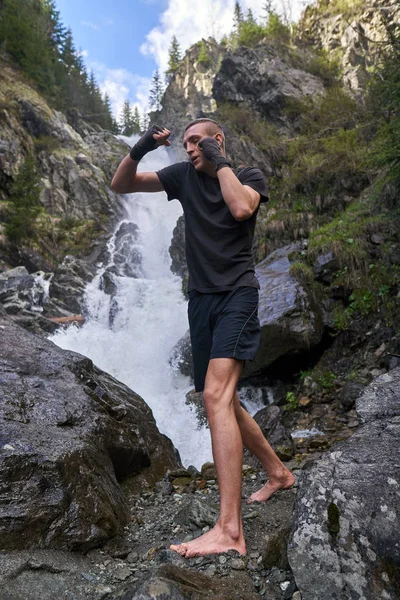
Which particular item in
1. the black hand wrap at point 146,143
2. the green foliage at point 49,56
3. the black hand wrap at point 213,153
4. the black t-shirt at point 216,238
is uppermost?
the green foliage at point 49,56

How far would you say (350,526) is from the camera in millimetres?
1546

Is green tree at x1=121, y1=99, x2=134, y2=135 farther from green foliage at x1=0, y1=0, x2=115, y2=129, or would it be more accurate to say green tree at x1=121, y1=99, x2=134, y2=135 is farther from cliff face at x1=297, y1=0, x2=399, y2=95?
cliff face at x1=297, y1=0, x2=399, y2=95

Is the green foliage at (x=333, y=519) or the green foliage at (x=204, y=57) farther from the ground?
the green foliage at (x=204, y=57)

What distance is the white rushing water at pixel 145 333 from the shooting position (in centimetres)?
841

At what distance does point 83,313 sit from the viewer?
15367 mm

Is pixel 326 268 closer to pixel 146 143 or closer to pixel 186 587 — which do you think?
pixel 146 143

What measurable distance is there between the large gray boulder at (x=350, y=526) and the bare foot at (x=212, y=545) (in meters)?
0.49

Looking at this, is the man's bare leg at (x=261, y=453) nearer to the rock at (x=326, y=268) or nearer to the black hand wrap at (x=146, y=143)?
the black hand wrap at (x=146, y=143)

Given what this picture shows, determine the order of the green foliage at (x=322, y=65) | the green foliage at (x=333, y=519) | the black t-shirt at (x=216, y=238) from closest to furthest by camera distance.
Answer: the green foliage at (x=333, y=519)
the black t-shirt at (x=216, y=238)
the green foliage at (x=322, y=65)

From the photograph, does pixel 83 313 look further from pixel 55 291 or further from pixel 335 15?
pixel 335 15

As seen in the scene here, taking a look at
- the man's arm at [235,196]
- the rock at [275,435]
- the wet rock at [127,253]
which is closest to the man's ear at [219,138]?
the man's arm at [235,196]

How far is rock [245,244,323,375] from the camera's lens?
7477 mm

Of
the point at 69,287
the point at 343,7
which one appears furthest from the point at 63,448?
the point at 343,7

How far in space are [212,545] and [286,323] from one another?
5.79 meters
